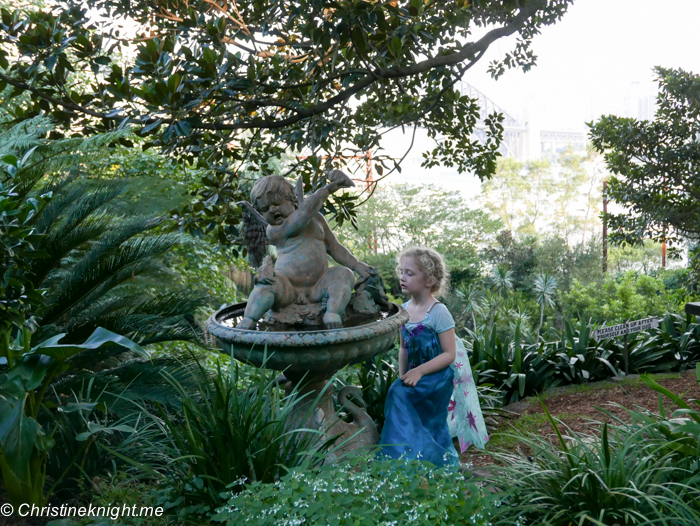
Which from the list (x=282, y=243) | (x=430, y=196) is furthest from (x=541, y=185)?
(x=282, y=243)

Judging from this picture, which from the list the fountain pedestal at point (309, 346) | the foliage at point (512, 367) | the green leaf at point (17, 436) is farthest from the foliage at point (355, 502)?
the foliage at point (512, 367)

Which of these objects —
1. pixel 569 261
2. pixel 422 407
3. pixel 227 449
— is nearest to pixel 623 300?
pixel 569 261

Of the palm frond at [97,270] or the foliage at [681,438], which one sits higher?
the palm frond at [97,270]

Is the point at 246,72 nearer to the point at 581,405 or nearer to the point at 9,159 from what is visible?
the point at 9,159

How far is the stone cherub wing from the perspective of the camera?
3.40 meters

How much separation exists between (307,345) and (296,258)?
0.63 metres

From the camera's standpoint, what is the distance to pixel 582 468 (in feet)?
7.12

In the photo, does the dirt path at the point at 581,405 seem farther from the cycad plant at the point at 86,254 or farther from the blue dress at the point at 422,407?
the cycad plant at the point at 86,254

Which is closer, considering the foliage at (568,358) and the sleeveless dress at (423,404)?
the sleeveless dress at (423,404)

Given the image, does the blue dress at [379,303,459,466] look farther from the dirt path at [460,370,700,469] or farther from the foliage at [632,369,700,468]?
the foliage at [632,369,700,468]

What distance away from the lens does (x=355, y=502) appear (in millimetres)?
1810

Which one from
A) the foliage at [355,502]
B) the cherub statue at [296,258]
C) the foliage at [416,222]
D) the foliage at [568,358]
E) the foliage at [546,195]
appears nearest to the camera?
the foliage at [355,502]

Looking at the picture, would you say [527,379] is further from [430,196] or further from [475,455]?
[430,196]

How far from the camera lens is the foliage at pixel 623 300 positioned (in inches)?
506
